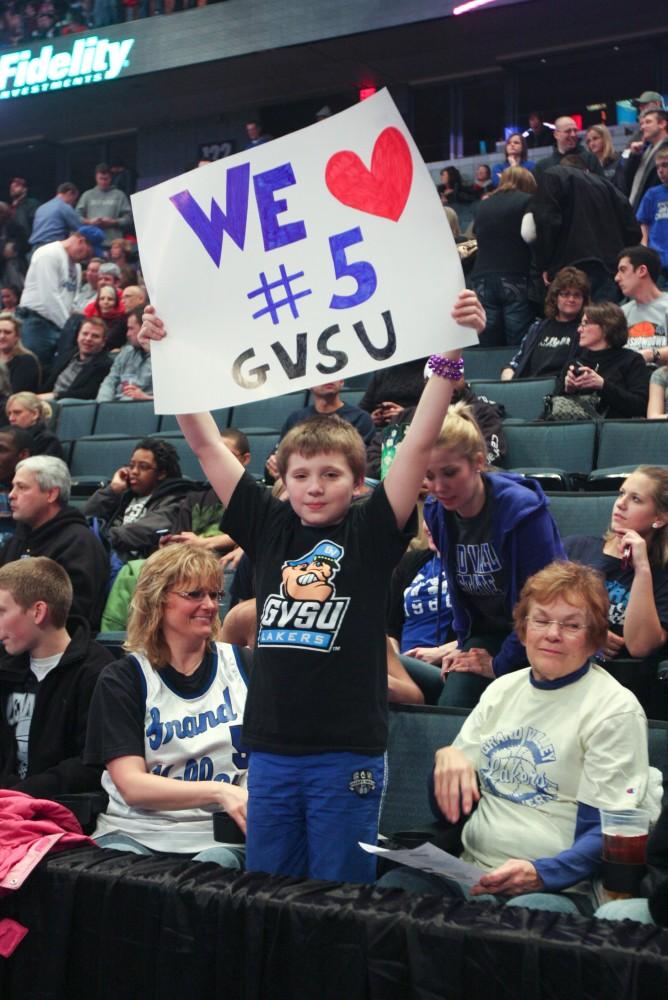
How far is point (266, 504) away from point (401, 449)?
0.31 m

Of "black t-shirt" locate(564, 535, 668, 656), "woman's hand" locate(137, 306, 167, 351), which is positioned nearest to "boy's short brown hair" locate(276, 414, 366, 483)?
"woman's hand" locate(137, 306, 167, 351)

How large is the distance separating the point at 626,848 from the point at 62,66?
14.3 metres

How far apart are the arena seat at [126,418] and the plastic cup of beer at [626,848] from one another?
561cm

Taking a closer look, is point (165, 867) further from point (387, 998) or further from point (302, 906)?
point (387, 998)

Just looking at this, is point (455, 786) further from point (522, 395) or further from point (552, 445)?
point (522, 395)

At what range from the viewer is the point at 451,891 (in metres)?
2.11

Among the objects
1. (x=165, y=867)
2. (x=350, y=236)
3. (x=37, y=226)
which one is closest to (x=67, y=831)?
(x=165, y=867)

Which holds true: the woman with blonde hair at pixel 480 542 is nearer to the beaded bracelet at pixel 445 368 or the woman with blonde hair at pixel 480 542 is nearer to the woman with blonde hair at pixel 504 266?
the beaded bracelet at pixel 445 368

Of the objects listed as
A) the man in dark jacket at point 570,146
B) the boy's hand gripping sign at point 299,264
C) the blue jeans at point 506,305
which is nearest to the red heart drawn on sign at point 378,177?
the boy's hand gripping sign at point 299,264

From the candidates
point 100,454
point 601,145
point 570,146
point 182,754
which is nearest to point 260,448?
point 100,454

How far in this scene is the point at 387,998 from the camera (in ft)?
5.47

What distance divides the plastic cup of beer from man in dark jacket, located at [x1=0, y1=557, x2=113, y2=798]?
1520 millimetres

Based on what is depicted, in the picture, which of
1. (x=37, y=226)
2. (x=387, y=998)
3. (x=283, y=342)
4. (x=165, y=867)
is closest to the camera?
(x=387, y=998)

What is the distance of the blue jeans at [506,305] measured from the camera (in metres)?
6.96
